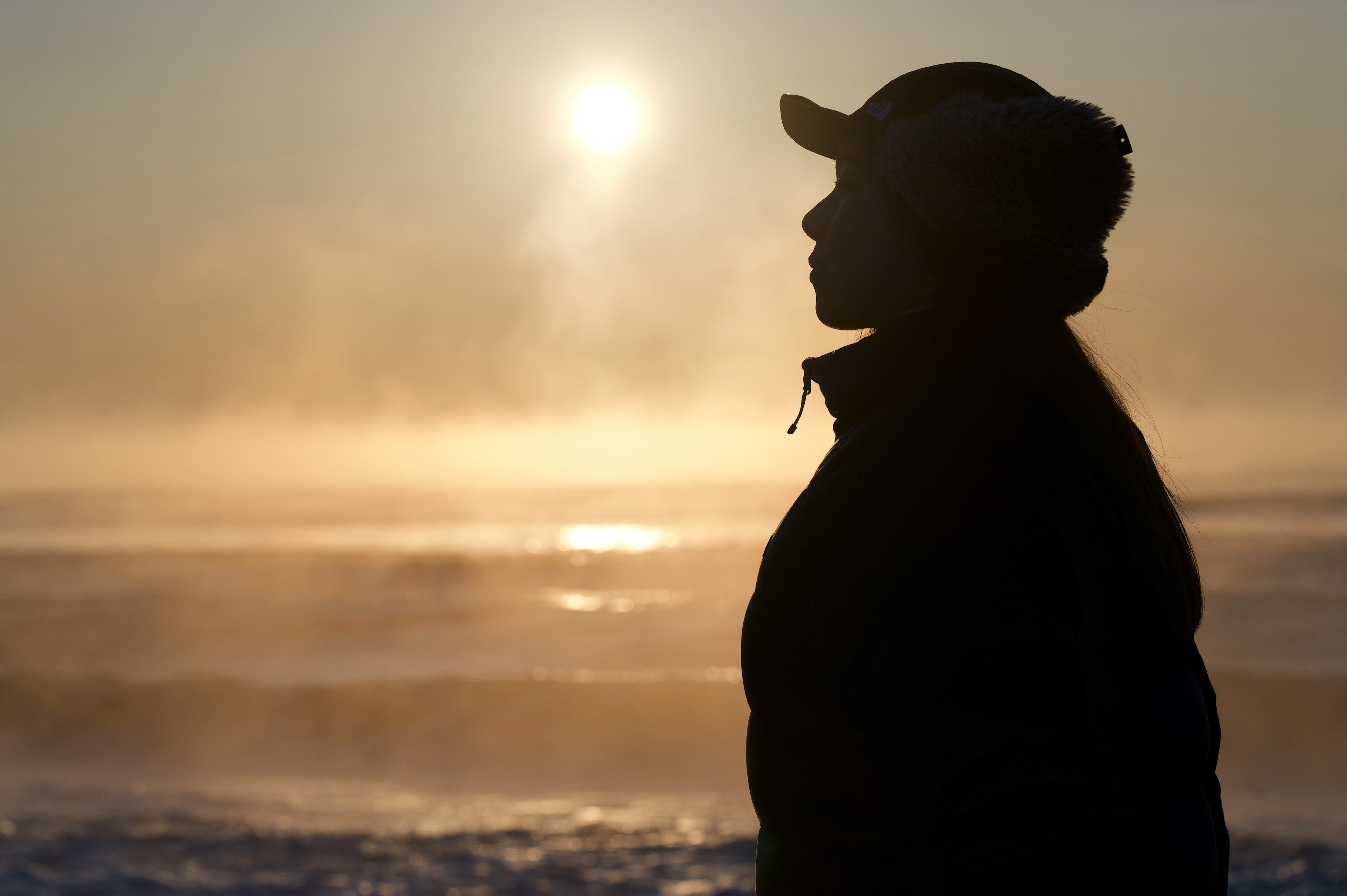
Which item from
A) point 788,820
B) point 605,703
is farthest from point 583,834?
point 788,820

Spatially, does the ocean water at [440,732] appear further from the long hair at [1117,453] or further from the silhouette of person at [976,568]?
the silhouette of person at [976,568]

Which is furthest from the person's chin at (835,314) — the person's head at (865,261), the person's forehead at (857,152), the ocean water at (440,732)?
the ocean water at (440,732)

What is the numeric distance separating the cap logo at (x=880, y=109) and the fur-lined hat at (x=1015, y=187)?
37mm

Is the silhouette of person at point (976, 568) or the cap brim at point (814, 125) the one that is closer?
the silhouette of person at point (976, 568)

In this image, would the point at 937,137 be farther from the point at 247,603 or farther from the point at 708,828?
the point at 247,603

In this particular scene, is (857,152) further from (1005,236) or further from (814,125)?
(1005,236)

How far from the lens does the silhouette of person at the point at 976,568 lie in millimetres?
1067

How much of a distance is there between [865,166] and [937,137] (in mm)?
137

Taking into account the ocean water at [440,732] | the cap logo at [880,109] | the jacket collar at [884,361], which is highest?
the cap logo at [880,109]

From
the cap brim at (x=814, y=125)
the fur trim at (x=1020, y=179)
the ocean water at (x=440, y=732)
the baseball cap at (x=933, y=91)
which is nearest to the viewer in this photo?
the fur trim at (x=1020, y=179)

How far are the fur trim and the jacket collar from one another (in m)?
0.15

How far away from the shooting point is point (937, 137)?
1.41 metres

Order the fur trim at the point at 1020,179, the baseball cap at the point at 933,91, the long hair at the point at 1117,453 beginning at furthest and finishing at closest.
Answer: the baseball cap at the point at 933,91 → the fur trim at the point at 1020,179 → the long hair at the point at 1117,453

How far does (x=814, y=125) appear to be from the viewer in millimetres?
1665
